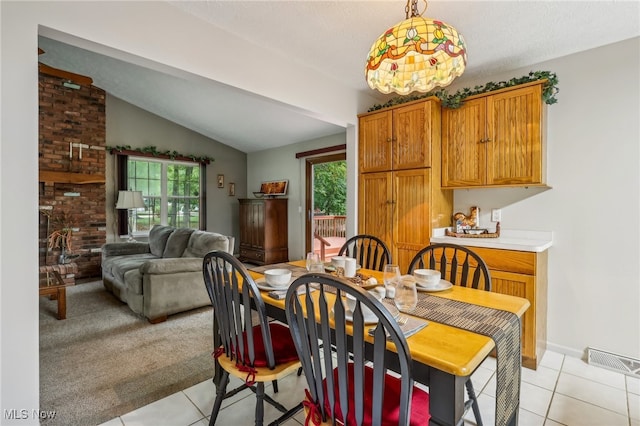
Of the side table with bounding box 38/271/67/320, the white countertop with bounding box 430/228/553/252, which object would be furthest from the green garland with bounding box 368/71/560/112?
the side table with bounding box 38/271/67/320

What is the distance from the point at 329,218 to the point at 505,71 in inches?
162

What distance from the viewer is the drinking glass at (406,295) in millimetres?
1301

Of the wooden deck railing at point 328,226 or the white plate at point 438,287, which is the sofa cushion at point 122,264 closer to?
the wooden deck railing at point 328,226

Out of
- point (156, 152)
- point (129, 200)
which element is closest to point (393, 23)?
point (129, 200)

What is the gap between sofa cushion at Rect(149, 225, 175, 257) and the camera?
14.6 ft

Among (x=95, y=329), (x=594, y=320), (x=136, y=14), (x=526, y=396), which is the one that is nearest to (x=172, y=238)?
(x=95, y=329)

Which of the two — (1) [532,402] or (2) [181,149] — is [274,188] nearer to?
(2) [181,149]

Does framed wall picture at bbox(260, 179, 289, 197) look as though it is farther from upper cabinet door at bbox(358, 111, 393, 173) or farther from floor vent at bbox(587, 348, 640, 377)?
floor vent at bbox(587, 348, 640, 377)

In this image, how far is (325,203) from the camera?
6441mm

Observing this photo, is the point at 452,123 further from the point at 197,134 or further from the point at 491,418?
the point at 197,134

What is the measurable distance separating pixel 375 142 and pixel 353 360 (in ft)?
8.67

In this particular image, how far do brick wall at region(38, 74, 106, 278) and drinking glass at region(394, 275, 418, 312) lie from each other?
5.47 metres

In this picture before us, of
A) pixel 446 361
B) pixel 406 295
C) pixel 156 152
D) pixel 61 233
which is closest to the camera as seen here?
pixel 446 361
